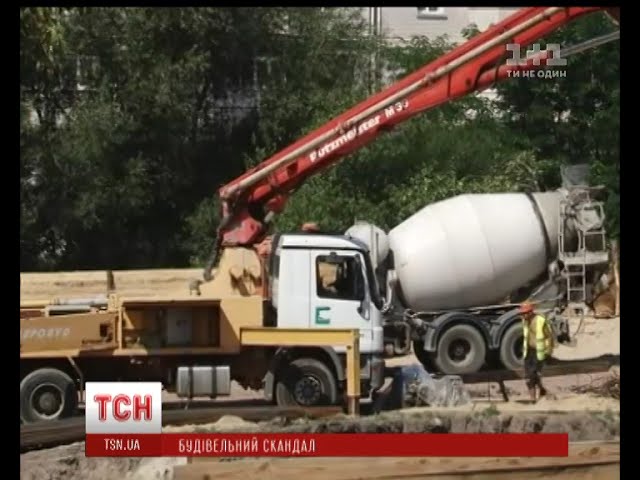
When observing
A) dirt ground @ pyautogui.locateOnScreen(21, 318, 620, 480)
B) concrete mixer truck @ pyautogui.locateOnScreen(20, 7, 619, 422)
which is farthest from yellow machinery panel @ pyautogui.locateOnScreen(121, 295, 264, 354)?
dirt ground @ pyautogui.locateOnScreen(21, 318, 620, 480)

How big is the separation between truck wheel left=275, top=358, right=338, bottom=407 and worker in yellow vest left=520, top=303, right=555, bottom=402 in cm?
157

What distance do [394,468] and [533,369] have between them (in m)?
1.63

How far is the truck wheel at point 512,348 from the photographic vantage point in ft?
36.5

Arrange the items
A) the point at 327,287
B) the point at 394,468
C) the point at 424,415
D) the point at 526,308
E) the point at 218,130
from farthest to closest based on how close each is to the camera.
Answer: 1. the point at 526,308
2. the point at 218,130
3. the point at 327,287
4. the point at 424,415
5. the point at 394,468

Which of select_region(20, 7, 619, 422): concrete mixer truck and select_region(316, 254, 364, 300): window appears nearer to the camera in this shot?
select_region(20, 7, 619, 422): concrete mixer truck

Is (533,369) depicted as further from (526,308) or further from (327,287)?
(327,287)

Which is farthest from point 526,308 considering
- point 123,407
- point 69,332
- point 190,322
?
point 69,332

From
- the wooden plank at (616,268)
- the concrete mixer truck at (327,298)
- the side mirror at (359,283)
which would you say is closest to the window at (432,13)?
the concrete mixer truck at (327,298)

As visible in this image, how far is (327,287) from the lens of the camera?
11109 mm

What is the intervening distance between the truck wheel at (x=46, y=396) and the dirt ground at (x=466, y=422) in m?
0.40

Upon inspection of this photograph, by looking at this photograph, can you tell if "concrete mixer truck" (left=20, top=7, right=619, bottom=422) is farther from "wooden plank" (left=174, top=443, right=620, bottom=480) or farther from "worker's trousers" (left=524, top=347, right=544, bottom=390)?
"wooden plank" (left=174, top=443, right=620, bottom=480)

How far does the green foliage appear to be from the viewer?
35.9 ft

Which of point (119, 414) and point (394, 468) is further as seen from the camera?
point (119, 414)

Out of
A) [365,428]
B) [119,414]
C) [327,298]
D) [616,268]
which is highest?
[616,268]
